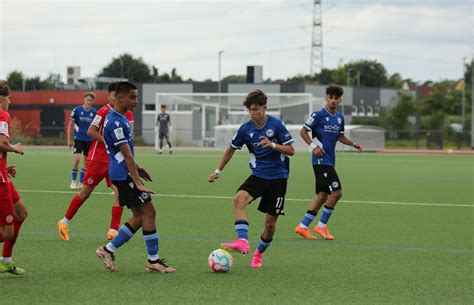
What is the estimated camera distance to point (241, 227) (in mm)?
9508

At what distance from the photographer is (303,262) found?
9.91 m

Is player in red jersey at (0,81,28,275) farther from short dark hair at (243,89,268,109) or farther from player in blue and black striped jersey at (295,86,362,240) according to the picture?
player in blue and black striped jersey at (295,86,362,240)

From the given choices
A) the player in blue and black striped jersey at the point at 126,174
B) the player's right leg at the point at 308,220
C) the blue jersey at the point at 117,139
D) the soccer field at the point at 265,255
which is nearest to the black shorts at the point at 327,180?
the player's right leg at the point at 308,220

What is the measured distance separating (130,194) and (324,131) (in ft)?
13.8

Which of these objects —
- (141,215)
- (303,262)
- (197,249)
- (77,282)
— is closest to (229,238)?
(197,249)

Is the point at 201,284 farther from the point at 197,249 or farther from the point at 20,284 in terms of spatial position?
the point at 197,249

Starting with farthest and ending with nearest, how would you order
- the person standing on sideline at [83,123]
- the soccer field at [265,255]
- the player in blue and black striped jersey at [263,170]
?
the person standing on sideline at [83,123], the player in blue and black striped jersey at [263,170], the soccer field at [265,255]

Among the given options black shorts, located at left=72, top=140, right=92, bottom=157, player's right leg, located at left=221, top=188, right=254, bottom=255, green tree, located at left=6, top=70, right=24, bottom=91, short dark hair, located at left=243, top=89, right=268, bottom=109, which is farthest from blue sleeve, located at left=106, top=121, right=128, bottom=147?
green tree, located at left=6, top=70, right=24, bottom=91

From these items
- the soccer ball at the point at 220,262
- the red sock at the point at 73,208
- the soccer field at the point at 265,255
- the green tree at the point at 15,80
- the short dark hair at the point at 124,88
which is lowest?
the soccer field at the point at 265,255

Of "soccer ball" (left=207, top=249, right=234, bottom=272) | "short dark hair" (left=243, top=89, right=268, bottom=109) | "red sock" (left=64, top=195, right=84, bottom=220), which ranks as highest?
"short dark hair" (left=243, top=89, right=268, bottom=109)

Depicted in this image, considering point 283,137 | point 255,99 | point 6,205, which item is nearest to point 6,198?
point 6,205

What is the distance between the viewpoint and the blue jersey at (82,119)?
18188 mm

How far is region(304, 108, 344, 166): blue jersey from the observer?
12.4 metres

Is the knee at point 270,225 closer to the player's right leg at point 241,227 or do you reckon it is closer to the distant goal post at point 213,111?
the player's right leg at point 241,227
